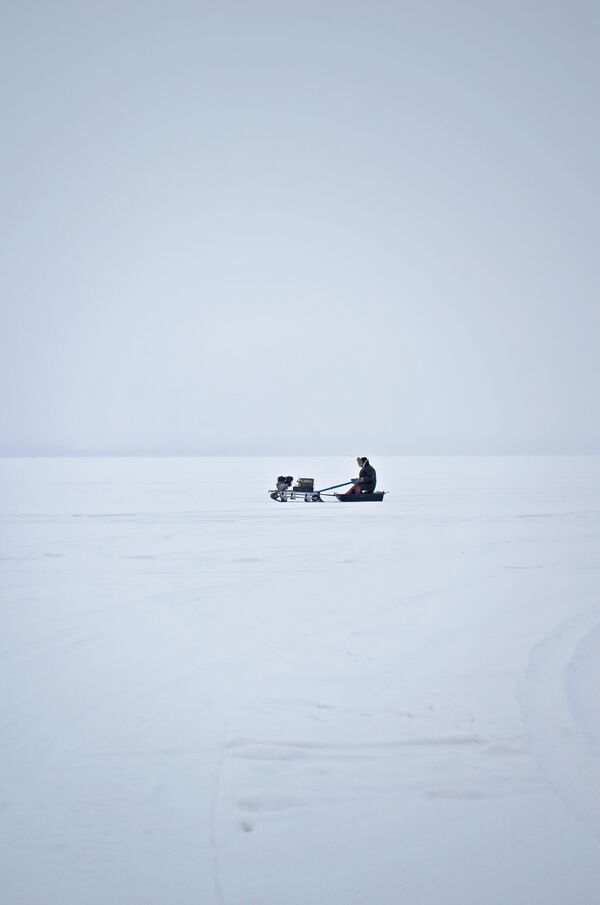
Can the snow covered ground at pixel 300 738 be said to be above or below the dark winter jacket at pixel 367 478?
below

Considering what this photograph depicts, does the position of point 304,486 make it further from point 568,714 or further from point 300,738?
point 300,738

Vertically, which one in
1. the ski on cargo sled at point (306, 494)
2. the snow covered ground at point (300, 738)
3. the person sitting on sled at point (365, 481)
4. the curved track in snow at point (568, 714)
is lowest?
the snow covered ground at point (300, 738)

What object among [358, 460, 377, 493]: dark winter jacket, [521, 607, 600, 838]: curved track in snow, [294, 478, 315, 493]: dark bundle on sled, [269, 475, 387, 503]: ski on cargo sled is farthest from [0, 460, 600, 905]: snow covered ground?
[294, 478, 315, 493]: dark bundle on sled

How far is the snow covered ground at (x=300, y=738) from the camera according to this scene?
10.4 feet

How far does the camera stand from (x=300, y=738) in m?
4.47

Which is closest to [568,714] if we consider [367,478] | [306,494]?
[367,478]

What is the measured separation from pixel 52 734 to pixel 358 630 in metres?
3.31

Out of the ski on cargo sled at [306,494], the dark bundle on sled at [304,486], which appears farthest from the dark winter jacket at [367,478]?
the dark bundle on sled at [304,486]

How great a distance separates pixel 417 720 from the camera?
4.74 metres

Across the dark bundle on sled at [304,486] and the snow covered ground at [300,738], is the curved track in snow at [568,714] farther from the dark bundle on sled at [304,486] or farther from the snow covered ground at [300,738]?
the dark bundle on sled at [304,486]

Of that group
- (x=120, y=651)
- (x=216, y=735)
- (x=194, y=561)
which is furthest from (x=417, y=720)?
(x=194, y=561)

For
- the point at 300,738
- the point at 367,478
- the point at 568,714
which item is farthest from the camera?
the point at 367,478

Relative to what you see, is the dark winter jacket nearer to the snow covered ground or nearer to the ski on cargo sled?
the ski on cargo sled

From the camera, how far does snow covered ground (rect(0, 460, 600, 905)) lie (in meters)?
3.18
